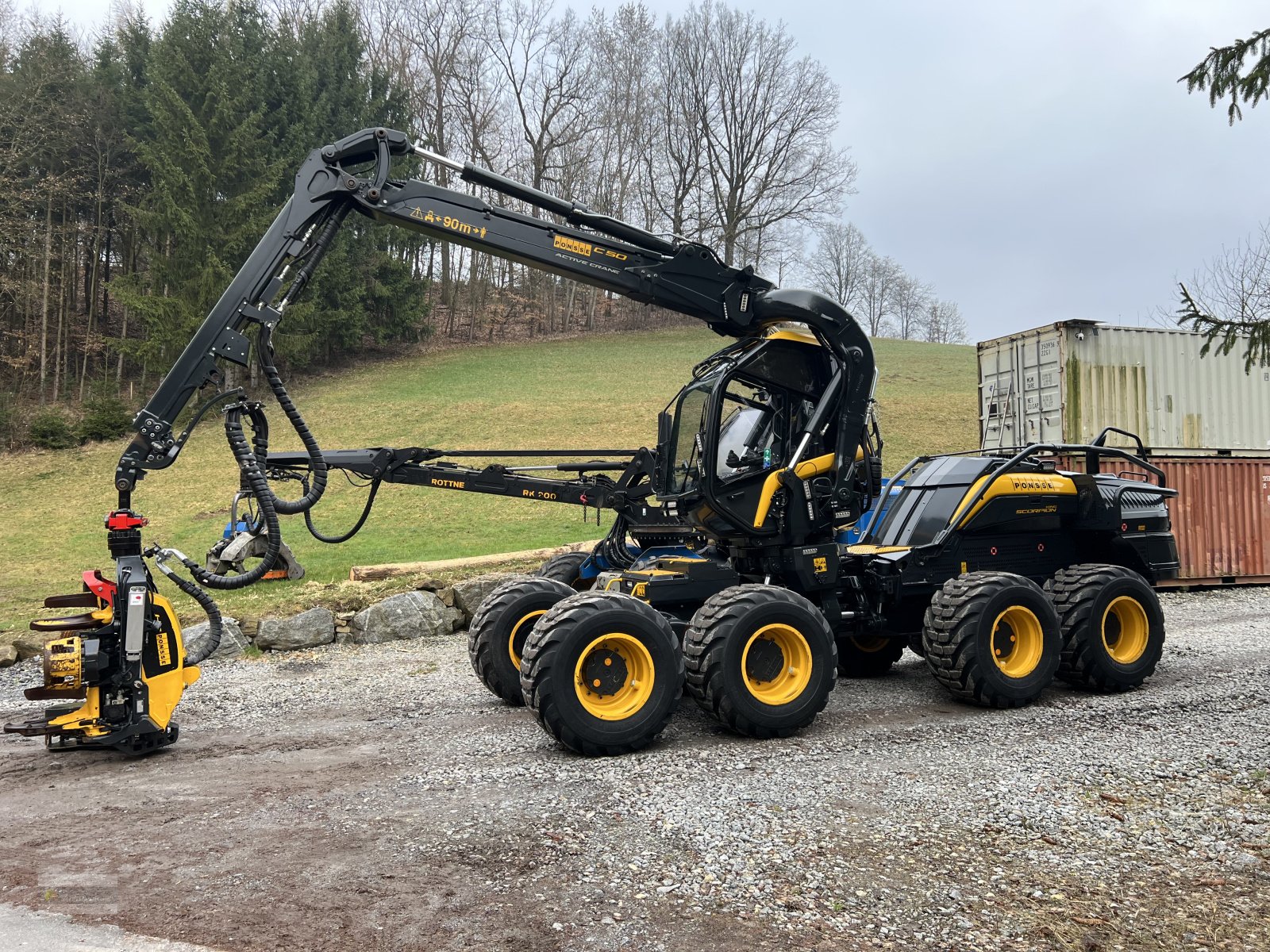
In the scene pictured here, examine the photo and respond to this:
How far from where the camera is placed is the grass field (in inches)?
645

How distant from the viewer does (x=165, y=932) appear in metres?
3.60

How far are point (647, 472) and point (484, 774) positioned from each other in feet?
14.0

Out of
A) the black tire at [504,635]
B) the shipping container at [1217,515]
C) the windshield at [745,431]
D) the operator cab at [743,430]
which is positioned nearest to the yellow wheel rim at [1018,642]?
the operator cab at [743,430]

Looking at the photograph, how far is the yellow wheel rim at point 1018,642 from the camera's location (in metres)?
7.35

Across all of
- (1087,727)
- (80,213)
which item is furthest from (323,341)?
(1087,727)

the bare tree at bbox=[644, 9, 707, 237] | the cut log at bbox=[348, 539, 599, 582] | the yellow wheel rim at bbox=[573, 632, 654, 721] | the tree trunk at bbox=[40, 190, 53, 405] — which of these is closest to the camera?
the yellow wheel rim at bbox=[573, 632, 654, 721]

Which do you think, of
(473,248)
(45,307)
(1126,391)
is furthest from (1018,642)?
(45,307)

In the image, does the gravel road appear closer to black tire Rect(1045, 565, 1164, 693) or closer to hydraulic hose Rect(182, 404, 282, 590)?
black tire Rect(1045, 565, 1164, 693)

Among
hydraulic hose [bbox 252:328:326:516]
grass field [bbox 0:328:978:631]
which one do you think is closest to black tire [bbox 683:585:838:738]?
hydraulic hose [bbox 252:328:326:516]

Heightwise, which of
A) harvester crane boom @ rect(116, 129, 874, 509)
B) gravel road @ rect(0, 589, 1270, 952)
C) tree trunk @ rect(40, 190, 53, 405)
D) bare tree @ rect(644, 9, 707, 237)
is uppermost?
bare tree @ rect(644, 9, 707, 237)

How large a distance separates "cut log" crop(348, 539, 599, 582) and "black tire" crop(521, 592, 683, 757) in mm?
6812

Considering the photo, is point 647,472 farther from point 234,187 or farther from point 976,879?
point 234,187

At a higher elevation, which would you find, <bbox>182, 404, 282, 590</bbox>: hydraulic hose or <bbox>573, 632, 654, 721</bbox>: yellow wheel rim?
<bbox>182, 404, 282, 590</bbox>: hydraulic hose

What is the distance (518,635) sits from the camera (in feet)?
24.9
